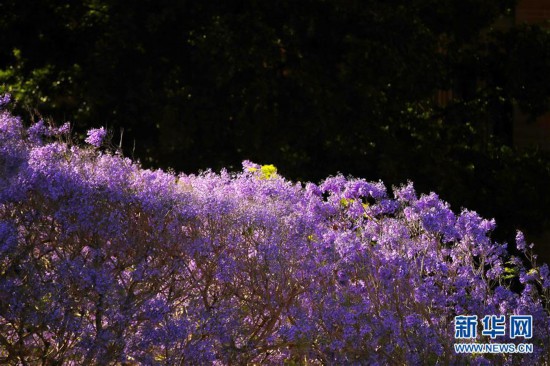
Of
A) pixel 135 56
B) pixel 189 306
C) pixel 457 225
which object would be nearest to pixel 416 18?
pixel 135 56

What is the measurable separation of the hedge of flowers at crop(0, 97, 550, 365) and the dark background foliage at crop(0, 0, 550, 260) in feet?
20.7

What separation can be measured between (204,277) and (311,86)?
6.62 metres

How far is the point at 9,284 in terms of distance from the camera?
4.40 metres

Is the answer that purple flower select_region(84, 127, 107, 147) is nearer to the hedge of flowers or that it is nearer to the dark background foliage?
the hedge of flowers

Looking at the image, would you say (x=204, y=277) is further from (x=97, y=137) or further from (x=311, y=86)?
(x=311, y=86)

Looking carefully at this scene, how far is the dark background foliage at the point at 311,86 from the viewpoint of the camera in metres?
11.2

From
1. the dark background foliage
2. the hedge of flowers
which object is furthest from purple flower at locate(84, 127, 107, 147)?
the dark background foliage

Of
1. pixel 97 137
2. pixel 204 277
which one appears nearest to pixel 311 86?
pixel 97 137

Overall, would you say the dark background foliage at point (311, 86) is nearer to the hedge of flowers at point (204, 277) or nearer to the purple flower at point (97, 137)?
the purple flower at point (97, 137)

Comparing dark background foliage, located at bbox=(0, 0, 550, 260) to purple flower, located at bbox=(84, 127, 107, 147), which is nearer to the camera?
purple flower, located at bbox=(84, 127, 107, 147)

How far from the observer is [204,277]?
4.75 metres

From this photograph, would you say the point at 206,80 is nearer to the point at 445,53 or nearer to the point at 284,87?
the point at 284,87

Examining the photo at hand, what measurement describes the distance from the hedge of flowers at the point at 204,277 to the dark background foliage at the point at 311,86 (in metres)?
6.29

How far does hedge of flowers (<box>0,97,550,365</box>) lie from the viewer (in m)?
4.48
